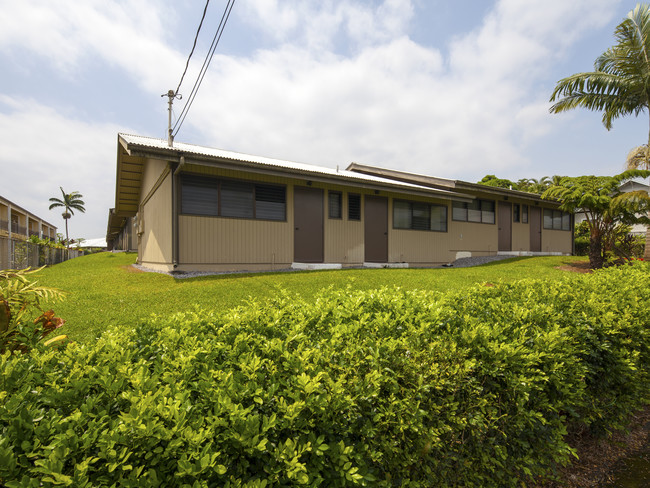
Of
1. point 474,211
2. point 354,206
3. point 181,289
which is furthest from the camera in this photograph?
point 474,211

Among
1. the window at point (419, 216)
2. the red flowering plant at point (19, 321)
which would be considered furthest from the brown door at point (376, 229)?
the red flowering plant at point (19, 321)

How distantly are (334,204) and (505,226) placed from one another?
11.4 m

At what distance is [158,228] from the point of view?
40.2 feet

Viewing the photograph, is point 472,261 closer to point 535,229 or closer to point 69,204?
point 535,229

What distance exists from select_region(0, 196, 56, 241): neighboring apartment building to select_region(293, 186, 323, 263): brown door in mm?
25341

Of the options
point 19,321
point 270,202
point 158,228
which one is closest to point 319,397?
point 19,321

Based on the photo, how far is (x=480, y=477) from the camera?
1.93 meters

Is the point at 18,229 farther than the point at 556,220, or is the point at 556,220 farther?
the point at 18,229

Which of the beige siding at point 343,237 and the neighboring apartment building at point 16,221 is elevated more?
the neighboring apartment building at point 16,221

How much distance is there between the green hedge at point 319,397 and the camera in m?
1.17

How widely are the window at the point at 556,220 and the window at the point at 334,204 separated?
600 inches

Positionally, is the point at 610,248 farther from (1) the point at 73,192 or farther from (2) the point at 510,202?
(1) the point at 73,192

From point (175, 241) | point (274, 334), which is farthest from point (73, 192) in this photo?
point (274, 334)

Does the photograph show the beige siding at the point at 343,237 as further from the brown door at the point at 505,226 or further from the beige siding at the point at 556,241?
the beige siding at the point at 556,241
